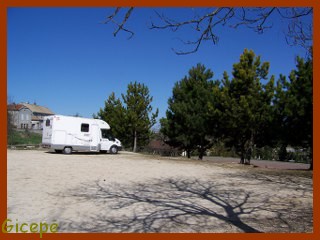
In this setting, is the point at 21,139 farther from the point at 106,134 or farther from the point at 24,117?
the point at 24,117

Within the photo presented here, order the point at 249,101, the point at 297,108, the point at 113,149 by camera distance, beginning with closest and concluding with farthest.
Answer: the point at 297,108
the point at 249,101
the point at 113,149

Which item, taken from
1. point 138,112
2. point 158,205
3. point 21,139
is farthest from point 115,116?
point 158,205

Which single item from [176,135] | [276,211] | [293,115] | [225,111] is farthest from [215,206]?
[176,135]

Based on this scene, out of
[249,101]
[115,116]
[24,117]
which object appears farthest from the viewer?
[24,117]

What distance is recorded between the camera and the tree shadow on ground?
5320 mm

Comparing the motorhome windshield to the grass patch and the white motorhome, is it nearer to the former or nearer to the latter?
the white motorhome

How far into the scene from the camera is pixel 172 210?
642 cm

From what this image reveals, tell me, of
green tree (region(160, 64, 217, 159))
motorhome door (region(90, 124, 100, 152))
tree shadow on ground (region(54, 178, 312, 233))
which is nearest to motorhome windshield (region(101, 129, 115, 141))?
motorhome door (region(90, 124, 100, 152))

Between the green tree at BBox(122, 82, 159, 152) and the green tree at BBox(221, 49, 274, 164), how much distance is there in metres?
11.6

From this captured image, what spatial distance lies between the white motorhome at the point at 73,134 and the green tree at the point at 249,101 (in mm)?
9975

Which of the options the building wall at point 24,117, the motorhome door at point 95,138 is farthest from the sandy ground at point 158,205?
the building wall at point 24,117

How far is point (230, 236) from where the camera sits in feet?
15.2

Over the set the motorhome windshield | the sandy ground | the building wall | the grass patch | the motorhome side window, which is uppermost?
the building wall

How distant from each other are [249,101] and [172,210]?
42.6 feet
